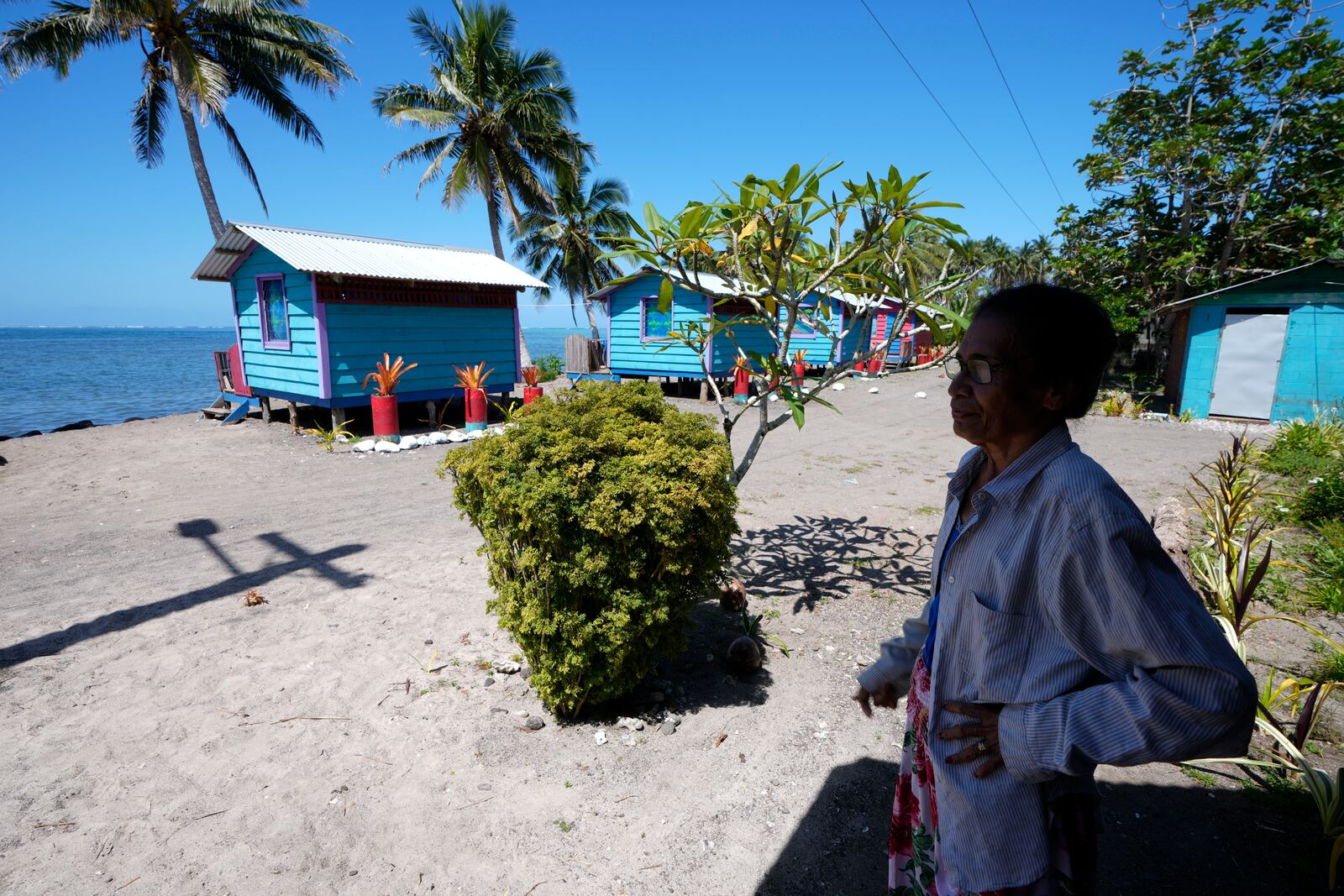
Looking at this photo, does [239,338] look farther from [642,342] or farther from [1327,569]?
[1327,569]

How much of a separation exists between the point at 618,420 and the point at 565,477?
52 centimetres

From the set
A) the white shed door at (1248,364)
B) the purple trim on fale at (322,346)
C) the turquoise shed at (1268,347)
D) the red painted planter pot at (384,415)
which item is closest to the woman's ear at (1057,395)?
the red painted planter pot at (384,415)

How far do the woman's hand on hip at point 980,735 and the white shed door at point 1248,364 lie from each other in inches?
654

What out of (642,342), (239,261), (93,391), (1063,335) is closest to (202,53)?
(239,261)

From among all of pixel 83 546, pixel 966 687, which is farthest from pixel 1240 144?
pixel 83 546

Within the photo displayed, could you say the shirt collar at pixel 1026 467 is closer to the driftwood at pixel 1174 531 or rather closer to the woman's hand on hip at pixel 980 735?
the woman's hand on hip at pixel 980 735

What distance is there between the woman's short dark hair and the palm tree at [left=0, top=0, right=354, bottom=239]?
18466mm

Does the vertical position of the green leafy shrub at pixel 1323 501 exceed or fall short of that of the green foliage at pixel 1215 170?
it falls short

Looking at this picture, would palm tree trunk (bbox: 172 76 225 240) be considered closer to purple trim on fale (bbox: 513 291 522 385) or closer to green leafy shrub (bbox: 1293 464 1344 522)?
purple trim on fale (bbox: 513 291 522 385)

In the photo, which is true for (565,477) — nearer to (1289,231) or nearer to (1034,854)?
(1034,854)

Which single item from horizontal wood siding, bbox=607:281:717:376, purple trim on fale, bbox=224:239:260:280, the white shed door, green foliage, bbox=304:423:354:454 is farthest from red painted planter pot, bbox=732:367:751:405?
purple trim on fale, bbox=224:239:260:280

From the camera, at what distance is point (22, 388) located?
29.1 meters

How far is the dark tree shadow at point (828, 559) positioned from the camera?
15.8ft

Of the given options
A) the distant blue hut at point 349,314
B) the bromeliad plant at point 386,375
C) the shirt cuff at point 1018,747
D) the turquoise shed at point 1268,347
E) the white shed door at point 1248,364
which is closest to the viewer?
the shirt cuff at point 1018,747
